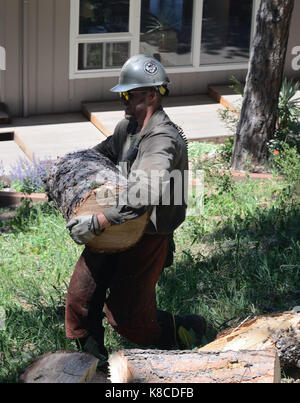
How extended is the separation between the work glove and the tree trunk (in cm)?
500

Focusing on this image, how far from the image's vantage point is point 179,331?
18.4ft

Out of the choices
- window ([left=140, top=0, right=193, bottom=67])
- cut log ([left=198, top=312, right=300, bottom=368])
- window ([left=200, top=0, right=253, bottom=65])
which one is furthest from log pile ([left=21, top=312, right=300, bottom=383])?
window ([left=200, top=0, right=253, bottom=65])

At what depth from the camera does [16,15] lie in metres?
11.6

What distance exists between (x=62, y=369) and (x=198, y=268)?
8.36ft

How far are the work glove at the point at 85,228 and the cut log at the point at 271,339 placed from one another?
1.04 m

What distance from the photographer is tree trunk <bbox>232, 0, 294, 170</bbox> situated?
936 cm

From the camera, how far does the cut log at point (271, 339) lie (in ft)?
16.2

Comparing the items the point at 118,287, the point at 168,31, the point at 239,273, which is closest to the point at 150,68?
the point at 118,287

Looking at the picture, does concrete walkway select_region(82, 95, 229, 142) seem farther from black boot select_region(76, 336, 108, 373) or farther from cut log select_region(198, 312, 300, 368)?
cut log select_region(198, 312, 300, 368)

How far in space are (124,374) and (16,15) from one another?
8.31m

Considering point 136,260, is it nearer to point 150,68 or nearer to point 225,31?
point 150,68

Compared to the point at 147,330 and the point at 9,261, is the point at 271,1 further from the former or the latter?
the point at 147,330

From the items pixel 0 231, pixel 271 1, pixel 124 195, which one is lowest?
pixel 0 231

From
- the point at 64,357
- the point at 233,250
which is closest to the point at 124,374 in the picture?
the point at 64,357
